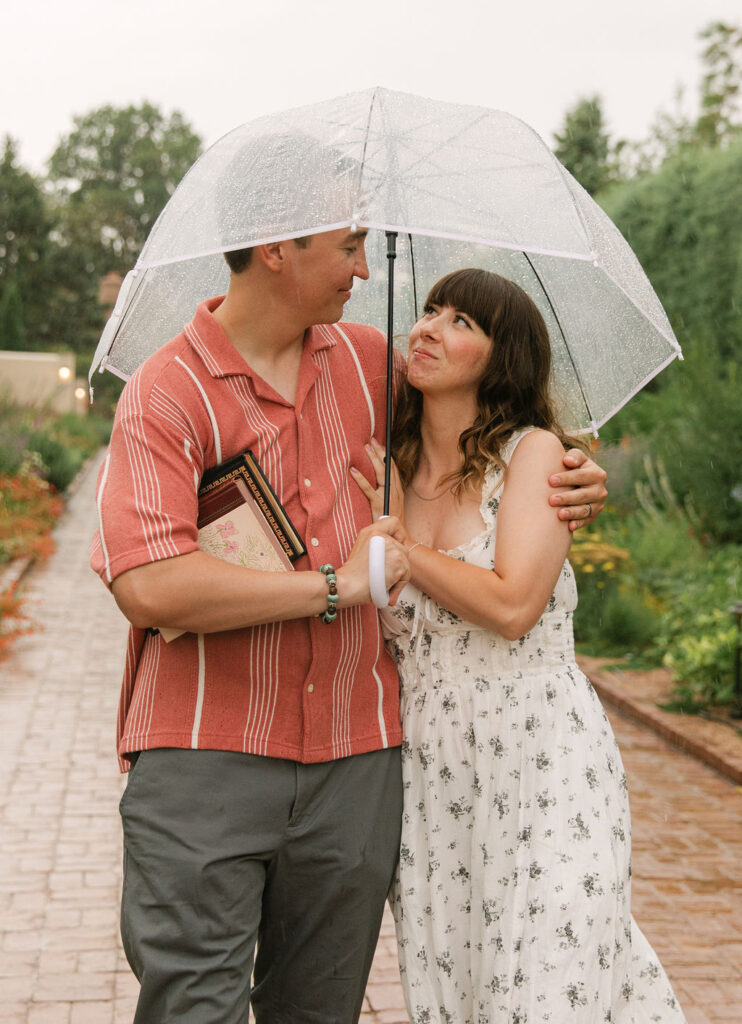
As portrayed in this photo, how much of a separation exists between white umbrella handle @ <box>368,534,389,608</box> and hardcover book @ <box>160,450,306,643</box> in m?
0.19

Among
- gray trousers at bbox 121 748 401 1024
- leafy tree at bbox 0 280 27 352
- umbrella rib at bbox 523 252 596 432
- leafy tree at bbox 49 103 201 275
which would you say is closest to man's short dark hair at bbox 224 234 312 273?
umbrella rib at bbox 523 252 596 432

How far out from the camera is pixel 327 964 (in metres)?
2.52

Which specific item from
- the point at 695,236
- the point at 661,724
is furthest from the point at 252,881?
the point at 695,236

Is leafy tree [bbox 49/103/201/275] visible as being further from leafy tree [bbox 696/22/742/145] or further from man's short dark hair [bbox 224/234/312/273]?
man's short dark hair [bbox 224/234/312/273]

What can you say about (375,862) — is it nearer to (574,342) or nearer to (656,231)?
(574,342)

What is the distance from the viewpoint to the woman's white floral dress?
251 cm

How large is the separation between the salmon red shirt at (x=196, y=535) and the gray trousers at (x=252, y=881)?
7 cm

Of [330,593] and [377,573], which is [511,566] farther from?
[330,593]

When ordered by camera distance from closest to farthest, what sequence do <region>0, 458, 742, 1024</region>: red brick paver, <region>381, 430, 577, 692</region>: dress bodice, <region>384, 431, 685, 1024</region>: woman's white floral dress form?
<region>384, 431, 685, 1024</region>: woman's white floral dress < <region>381, 430, 577, 692</region>: dress bodice < <region>0, 458, 742, 1024</region>: red brick paver

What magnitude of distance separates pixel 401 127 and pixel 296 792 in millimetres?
1360

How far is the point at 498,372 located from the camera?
2.77 meters

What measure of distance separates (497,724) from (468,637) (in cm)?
21

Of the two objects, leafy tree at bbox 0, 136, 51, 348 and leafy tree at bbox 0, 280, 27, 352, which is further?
leafy tree at bbox 0, 136, 51, 348

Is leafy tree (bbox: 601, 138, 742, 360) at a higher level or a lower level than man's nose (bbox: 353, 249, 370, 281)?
higher
